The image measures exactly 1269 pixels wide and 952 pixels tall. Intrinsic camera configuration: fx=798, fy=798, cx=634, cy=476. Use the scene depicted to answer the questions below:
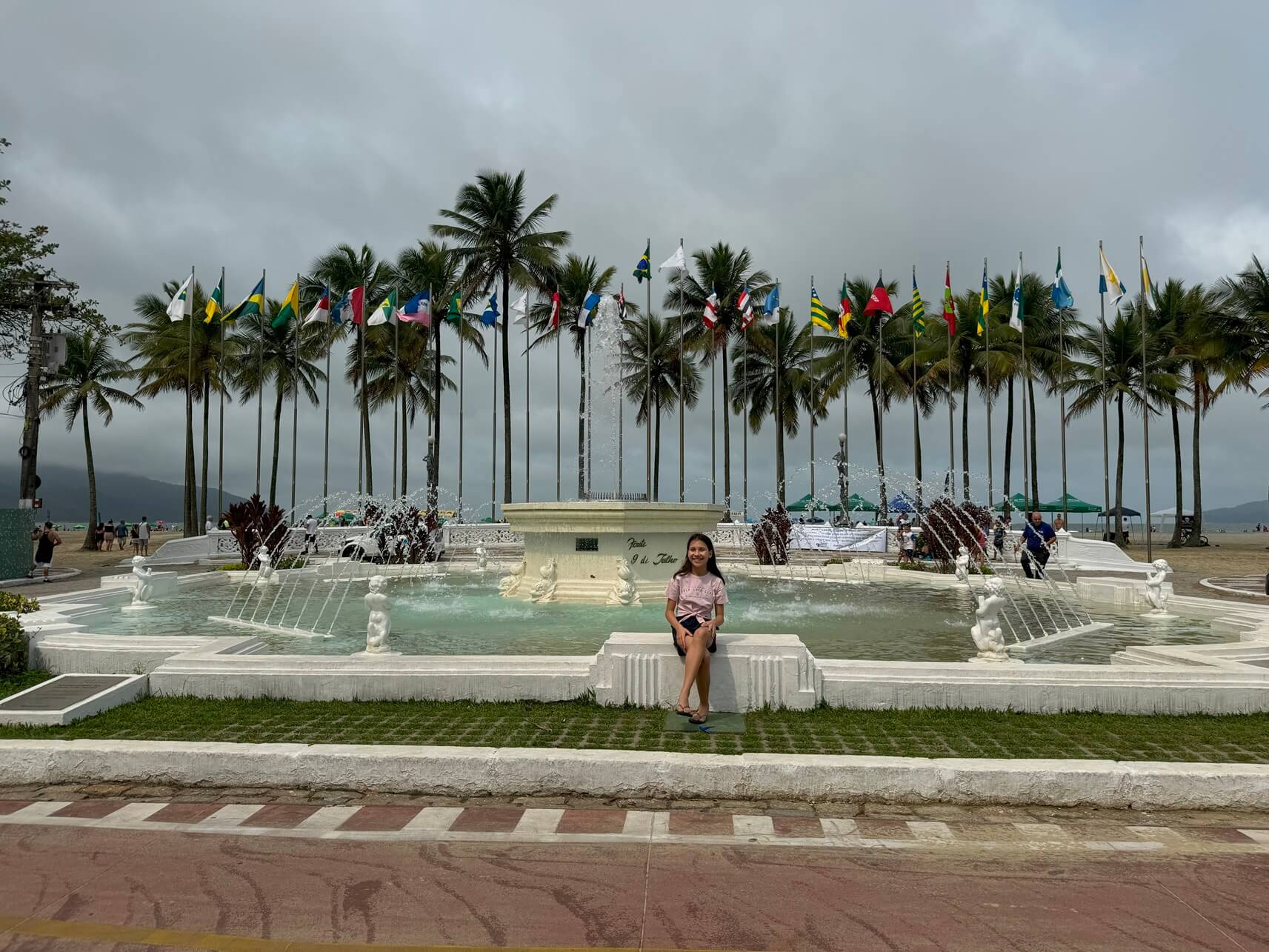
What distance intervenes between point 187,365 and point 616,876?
49.2 metres

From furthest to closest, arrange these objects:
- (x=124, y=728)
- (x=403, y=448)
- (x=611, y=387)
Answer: (x=403, y=448) → (x=611, y=387) → (x=124, y=728)

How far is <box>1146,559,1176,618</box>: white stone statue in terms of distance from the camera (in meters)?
12.6

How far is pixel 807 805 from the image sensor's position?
5.26 meters

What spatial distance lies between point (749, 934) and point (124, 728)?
5578 mm

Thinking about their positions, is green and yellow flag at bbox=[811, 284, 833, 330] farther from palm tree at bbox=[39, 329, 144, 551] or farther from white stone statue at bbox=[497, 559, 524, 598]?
palm tree at bbox=[39, 329, 144, 551]

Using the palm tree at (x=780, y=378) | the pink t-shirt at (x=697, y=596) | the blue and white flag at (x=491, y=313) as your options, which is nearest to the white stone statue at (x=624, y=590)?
the pink t-shirt at (x=697, y=596)

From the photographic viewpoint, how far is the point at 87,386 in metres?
46.3

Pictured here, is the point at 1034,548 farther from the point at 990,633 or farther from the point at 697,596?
the point at 697,596

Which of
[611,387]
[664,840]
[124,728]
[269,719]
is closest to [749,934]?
[664,840]

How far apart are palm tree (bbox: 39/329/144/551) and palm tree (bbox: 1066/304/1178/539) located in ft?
186

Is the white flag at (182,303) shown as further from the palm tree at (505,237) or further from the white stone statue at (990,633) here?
the white stone statue at (990,633)

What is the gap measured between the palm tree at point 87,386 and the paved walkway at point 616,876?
165 feet

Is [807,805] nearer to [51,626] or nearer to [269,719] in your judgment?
[269,719]

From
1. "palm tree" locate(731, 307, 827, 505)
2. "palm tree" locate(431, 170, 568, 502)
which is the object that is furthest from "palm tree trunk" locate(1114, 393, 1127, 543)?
"palm tree" locate(431, 170, 568, 502)
